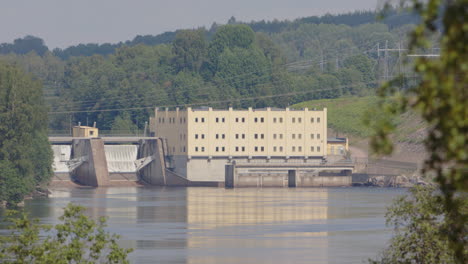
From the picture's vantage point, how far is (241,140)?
144 metres

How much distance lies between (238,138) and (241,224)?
71.5 m

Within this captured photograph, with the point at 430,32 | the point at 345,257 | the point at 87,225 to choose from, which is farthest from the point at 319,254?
the point at 430,32

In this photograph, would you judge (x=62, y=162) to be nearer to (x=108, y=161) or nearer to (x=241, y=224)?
(x=108, y=161)

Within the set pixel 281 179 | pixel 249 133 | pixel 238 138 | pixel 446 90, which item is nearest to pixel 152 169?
pixel 238 138

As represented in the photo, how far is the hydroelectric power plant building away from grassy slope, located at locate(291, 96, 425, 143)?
12.9m

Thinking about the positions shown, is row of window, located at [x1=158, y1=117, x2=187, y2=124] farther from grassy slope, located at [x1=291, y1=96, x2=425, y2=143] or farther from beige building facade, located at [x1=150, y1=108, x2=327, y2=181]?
grassy slope, located at [x1=291, y1=96, x2=425, y2=143]

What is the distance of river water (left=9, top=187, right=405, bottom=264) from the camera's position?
52.5 metres

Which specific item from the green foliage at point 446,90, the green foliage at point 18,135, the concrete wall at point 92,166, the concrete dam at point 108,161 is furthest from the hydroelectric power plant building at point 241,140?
the green foliage at point 446,90

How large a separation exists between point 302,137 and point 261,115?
6404mm

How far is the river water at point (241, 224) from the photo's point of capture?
52.5m

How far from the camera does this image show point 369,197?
110 metres

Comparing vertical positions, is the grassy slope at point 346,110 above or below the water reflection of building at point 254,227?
above

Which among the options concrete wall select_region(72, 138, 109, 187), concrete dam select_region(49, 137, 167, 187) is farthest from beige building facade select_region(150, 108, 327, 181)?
concrete wall select_region(72, 138, 109, 187)

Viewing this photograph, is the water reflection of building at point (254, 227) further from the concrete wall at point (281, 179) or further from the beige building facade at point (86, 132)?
the beige building facade at point (86, 132)
